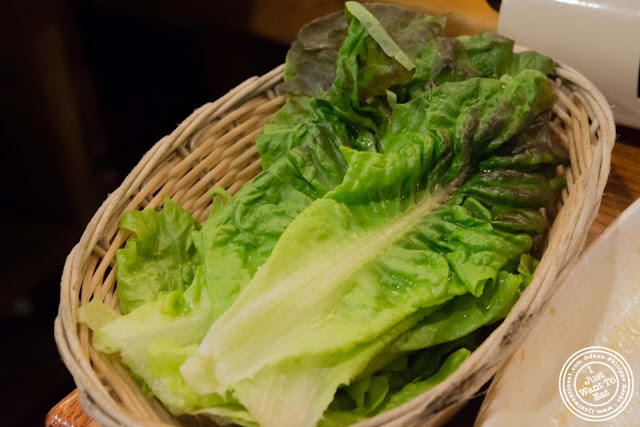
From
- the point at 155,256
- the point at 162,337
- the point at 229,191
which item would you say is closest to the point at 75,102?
the point at 229,191

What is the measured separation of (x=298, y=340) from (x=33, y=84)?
1.47 meters

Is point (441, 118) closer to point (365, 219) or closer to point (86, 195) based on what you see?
point (365, 219)

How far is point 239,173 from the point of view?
128 cm

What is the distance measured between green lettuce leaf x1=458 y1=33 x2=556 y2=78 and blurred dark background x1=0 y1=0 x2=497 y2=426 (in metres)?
0.77

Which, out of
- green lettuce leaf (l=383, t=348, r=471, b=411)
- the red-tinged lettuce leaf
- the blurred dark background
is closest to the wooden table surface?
green lettuce leaf (l=383, t=348, r=471, b=411)

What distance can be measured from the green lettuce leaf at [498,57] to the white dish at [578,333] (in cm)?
34

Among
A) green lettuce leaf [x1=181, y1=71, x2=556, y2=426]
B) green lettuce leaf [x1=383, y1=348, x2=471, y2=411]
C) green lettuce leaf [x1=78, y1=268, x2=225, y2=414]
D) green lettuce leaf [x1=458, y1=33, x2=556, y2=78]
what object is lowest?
green lettuce leaf [x1=383, y1=348, x2=471, y2=411]

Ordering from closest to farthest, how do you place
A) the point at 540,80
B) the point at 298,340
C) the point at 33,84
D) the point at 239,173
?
the point at 298,340
the point at 540,80
the point at 239,173
the point at 33,84

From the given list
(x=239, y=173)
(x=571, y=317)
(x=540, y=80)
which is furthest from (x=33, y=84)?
(x=571, y=317)

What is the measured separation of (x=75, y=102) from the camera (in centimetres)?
199

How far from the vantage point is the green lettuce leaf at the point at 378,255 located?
0.84 m

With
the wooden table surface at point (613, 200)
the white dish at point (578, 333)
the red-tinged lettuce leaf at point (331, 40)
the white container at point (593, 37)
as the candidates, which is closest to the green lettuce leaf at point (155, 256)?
the wooden table surface at point (613, 200)

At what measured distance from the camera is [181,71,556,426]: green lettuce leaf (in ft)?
2.77

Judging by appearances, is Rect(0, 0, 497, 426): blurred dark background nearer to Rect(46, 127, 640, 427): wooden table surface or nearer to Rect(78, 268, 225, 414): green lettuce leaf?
Rect(46, 127, 640, 427): wooden table surface
